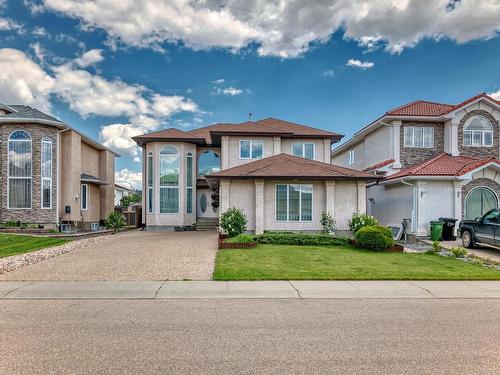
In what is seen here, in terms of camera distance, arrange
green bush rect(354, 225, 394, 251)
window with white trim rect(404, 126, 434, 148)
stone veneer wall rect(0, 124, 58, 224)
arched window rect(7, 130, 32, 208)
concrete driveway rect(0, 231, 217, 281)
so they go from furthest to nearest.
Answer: window with white trim rect(404, 126, 434, 148), arched window rect(7, 130, 32, 208), stone veneer wall rect(0, 124, 58, 224), green bush rect(354, 225, 394, 251), concrete driveway rect(0, 231, 217, 281)

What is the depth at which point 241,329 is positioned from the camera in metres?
5.37

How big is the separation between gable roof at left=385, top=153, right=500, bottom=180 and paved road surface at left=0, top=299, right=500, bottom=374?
1268 centimetres

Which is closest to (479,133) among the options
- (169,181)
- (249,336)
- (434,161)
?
(434,161)

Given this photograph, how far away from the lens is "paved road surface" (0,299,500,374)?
13.5 ft

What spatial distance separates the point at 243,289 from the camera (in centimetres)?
793

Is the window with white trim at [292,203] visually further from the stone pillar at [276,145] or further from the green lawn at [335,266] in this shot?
the stone pillar at [276,145]

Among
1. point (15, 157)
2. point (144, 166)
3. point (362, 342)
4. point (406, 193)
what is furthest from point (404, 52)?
point (15, 157)

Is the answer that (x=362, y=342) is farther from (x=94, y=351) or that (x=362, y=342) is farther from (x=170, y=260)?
(x=170, y=260)

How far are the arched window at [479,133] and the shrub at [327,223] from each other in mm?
11254

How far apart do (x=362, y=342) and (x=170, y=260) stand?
8.08m

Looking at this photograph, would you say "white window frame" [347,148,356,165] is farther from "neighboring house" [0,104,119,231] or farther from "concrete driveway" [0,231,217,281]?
"neighboring house" [0,104,119,231]

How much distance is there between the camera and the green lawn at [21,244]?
13.2m

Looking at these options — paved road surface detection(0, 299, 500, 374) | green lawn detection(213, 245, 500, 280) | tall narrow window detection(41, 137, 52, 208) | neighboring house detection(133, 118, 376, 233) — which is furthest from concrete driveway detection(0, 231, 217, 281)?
tall narrow window detection(41, 137, 52, 208)

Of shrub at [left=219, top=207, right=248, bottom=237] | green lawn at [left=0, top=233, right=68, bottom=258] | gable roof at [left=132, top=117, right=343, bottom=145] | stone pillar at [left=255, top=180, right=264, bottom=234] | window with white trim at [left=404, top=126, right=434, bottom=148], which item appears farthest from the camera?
gable roof at [left=132, top=117, right=343, bottom=145]
